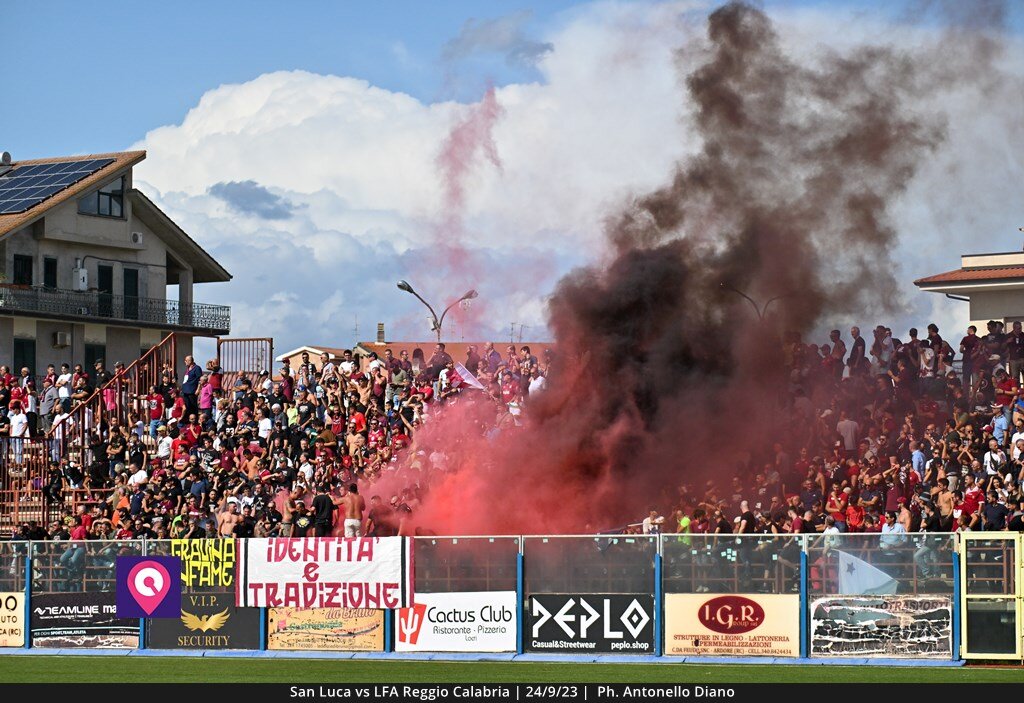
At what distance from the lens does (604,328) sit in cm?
3119

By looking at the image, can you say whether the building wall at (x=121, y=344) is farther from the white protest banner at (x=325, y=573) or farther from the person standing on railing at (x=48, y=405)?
the white protest banner at (x=325, y=573)

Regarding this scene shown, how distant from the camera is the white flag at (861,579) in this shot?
2202 centimetres

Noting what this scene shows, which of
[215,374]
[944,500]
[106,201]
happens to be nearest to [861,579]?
[944,500]

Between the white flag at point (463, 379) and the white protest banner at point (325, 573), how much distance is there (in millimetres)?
7875

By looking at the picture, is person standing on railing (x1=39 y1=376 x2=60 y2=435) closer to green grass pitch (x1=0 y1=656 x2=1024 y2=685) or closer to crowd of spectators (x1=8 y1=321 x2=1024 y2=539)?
crowd of spectators (x1=8 y1=321 x2=1024 y2=539)

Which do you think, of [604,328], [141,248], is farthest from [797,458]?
[141,248]

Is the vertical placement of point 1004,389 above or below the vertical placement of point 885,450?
above

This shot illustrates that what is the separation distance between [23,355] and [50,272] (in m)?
3.92

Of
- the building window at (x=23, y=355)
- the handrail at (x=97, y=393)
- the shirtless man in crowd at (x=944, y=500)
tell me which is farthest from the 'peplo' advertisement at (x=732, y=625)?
the building window at (x=23, y=355)

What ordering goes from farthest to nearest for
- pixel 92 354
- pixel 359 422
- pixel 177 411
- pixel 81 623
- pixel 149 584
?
pixel 92 354 → pixel 177 411 → pixel 359 422 → pixel 81 623 → pixel 149 584

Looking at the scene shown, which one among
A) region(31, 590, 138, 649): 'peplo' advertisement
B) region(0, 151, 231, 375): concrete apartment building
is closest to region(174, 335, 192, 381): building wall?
region(0, 151, 231, 375): concrete apartment building

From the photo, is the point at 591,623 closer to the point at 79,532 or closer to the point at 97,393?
the point at 79,532

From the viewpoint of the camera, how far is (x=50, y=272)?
57.1 metres
